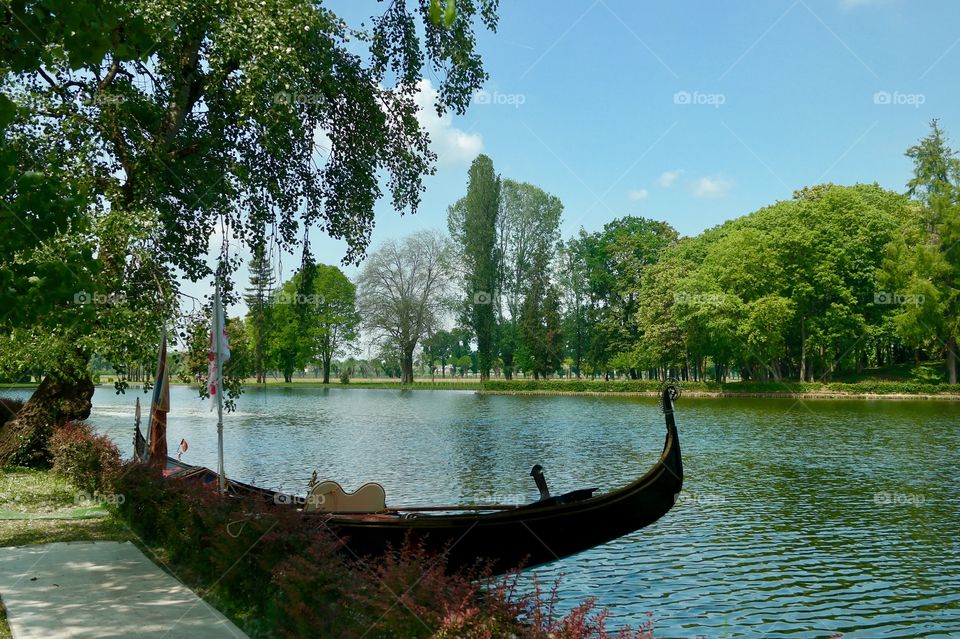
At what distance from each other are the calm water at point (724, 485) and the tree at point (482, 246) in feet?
73.2

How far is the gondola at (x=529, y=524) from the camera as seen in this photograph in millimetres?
8289

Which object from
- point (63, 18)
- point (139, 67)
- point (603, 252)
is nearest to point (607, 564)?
point (63, 18)

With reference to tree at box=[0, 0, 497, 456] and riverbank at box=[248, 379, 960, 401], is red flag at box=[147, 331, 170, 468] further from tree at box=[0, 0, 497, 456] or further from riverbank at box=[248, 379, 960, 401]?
riverbank at box=[248, 379, 960, 401]

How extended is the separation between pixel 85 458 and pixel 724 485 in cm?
1492

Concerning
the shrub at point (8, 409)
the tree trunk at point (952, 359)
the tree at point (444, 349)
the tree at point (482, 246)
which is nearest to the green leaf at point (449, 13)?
the shrub at point (8, 409)

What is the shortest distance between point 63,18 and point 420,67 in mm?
8809

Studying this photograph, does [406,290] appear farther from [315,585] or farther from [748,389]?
[315,585]

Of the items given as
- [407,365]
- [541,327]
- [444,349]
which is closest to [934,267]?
[541,327]

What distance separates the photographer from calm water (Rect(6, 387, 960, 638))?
9.62 meters

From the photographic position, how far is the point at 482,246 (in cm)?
6506

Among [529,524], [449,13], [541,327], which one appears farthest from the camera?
[541,327]

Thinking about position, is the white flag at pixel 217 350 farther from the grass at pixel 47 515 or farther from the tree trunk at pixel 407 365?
the tree trunk at pixel 407 365

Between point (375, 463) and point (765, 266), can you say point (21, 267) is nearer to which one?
point (375, 463)

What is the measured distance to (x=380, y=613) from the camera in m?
4.73
